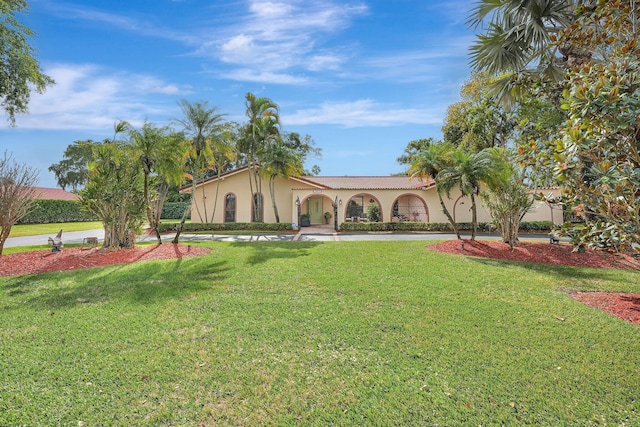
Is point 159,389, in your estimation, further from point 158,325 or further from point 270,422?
point 158,325

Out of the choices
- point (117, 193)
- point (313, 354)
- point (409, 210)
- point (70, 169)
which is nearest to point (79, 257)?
point (117, 193)

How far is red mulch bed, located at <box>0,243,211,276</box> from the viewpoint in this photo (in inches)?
361

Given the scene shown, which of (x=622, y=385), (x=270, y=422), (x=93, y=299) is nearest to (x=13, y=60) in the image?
(x=93, y=299)

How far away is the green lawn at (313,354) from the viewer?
2.95m

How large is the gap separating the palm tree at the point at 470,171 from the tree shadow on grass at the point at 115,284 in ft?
35.6

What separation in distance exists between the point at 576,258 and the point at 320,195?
58.5ft

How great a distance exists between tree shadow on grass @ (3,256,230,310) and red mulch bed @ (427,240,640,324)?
864 cm

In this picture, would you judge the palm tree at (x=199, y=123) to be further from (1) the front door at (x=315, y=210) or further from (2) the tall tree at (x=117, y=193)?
(1) the front door at (x=315, y=210)

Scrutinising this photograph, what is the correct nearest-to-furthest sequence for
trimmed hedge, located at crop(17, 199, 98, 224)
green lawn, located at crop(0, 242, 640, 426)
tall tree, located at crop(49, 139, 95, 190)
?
green lawn, located at crop(0, 242, 640, 426)
trimmed hedge, located at crop(17, 199, 98, 224)
tall tree, located at crop(49, 139, 95, 190)

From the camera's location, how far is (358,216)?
101 feet

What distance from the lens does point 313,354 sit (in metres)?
4.03

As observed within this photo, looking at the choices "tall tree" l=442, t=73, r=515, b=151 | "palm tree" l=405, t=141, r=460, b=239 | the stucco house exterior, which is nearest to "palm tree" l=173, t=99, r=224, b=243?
the stucco house exterior

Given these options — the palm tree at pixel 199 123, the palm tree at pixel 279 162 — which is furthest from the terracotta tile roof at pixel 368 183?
the palm tree at pixel 199 123

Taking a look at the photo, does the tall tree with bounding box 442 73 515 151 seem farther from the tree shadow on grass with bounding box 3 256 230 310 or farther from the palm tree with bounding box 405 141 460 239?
the tree shadow on grass with bounding box 3 256 230 310
